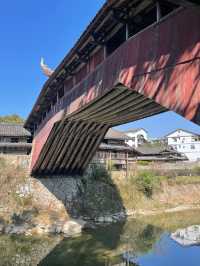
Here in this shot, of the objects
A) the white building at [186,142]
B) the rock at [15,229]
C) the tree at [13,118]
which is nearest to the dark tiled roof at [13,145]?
the rock at [15,229]

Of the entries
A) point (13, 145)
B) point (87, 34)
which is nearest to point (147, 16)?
point (87, 34)

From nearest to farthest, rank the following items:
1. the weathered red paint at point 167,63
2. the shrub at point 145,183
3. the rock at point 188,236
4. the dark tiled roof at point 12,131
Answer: the weathered red paint at point 167,63
the rock at point 188,236
the shrub at point 145,183
the dark tiled roof at point 12,131

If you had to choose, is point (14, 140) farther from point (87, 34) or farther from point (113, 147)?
point (87, 34)

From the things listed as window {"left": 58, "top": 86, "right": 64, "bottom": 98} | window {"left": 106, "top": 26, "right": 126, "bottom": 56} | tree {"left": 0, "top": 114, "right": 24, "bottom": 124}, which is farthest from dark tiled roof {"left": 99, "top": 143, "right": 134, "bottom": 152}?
window {"left": 106, "top": 26, "right": 126, "bottom": 56}

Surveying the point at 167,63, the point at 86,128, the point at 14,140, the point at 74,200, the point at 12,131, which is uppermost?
the point at 12,131

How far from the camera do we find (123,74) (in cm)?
831

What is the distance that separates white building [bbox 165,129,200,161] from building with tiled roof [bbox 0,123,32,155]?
95.4 ft

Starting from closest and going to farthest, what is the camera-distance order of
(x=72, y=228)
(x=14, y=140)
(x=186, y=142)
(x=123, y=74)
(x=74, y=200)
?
(x=123, y=74) → (x=72, y=228) → (x=74, y=200) → (x=14, y=140) → (x=186, y=142)

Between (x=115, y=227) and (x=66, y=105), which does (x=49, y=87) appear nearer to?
(x=66, y=105)

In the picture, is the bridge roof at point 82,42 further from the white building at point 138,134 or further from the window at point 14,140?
the white building at point 138,134

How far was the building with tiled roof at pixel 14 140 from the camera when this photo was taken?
27.5 meters

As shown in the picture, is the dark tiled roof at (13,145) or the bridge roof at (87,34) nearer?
the bridge roof at (87,34)

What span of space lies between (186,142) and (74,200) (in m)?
38.6

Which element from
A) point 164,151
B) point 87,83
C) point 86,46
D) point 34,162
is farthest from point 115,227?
point 164,151
